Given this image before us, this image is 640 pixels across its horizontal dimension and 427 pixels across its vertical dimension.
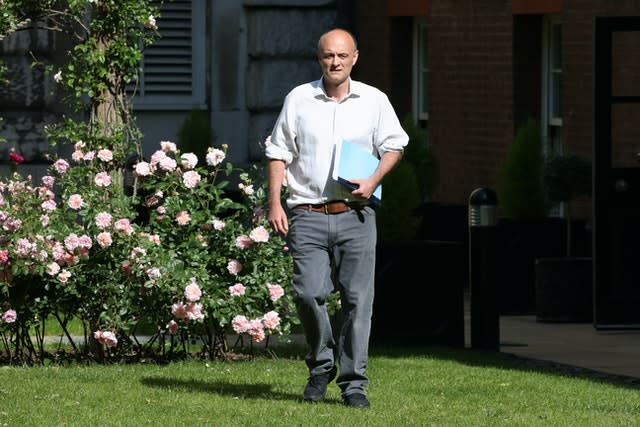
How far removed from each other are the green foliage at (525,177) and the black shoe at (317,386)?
278 inches

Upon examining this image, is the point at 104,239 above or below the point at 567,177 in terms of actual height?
below

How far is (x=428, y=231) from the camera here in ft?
56.9

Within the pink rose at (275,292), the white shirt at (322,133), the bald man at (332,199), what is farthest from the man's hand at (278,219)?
the pink rose at (275,292)

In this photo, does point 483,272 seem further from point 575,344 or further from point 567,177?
point 567,177

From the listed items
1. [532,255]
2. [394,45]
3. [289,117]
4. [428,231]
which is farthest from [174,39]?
[289,117]

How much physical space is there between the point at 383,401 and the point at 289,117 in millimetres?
1539

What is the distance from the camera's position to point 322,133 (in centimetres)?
881

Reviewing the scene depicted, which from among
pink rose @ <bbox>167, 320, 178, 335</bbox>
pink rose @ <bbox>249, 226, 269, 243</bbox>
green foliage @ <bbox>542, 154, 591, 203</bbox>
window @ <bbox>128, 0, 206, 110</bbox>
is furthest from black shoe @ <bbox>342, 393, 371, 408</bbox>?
window @ <bbox>128, 0, 206, 110</bbox>

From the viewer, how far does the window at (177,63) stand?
63.7 feet

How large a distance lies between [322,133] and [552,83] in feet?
27.2

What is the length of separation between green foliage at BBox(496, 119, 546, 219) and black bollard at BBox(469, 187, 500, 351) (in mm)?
3335

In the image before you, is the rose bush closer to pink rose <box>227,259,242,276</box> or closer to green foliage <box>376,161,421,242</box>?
pink rose <box>227,259,242,276</box>

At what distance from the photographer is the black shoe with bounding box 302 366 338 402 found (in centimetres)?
900

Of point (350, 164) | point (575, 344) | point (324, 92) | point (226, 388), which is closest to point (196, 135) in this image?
point (575, 344)
